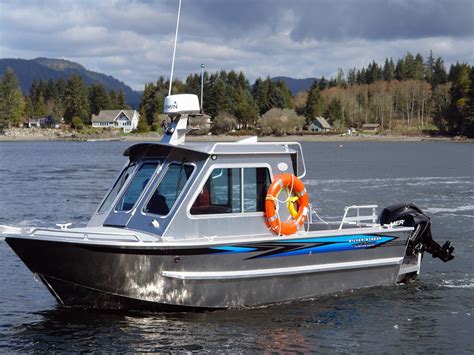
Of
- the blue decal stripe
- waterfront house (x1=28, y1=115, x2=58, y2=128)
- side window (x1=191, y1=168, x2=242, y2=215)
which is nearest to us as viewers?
the blue decal stripe

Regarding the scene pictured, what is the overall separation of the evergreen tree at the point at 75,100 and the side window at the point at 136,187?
148293 millimetres

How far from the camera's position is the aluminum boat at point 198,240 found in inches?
454

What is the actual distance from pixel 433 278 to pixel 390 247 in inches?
106

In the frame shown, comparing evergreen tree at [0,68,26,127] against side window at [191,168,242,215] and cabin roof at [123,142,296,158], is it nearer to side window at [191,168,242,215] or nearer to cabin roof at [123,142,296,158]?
cabin roof at [123,142,296,158]

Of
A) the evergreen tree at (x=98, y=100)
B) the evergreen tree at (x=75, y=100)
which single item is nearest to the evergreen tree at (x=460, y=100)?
the evergreen tree at (x=98, y=100)

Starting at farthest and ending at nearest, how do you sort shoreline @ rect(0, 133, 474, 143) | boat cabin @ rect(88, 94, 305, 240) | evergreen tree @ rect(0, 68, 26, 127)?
evergreen tree @ rect(0, 68, 26, 127) < shoreline @ rect(0, 133, 474, 143) < boat cabin @ rect(88, 94, 305, 240)

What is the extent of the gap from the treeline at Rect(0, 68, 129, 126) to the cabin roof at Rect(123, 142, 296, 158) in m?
146

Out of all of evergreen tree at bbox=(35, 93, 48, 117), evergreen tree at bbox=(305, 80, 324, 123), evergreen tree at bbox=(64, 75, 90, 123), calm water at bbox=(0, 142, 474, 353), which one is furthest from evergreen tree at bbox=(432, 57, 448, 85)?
calm water at bbox=(0, 142, 474, 353)

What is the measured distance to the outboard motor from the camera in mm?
14711

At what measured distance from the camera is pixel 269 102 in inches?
6058

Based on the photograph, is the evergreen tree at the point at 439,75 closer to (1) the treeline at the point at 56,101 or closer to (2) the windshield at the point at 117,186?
(1) the treeline at the point at 56,101

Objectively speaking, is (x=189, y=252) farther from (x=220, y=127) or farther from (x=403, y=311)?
(x=220, y=127)

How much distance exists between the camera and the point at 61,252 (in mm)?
11406

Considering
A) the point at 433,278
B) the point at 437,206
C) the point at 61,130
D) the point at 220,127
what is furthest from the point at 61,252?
the point at 61,130
